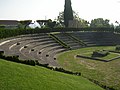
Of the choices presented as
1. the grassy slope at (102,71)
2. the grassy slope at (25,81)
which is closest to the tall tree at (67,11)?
the grassy slope at (102,71)

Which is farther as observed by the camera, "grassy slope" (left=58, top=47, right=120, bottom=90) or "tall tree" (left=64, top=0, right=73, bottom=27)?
"tall tree" (left=64, top=0, right=73, bottom=27)

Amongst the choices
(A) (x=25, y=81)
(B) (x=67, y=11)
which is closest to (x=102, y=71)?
(A) (x=25, y=81)

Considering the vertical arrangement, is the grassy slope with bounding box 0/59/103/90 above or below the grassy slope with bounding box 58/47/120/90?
above

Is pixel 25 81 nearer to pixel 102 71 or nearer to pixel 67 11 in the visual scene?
pixel 102 71

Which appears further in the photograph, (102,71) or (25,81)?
(102,71)

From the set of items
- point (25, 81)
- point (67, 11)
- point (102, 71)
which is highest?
point (67, 11)

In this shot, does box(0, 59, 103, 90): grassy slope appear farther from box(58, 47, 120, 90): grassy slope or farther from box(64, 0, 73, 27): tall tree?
box(64, 0, 73, 27): tall tree

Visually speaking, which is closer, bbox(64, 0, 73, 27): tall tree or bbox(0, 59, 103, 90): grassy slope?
bbox(0, 59, 103, 90): grassy slope

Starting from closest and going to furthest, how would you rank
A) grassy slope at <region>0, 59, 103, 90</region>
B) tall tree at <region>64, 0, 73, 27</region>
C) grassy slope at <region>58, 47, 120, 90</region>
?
grassy slope at <region>0, 59, 103, 90</region>
grassy slope at <region>58, 47, 120, 90</region>
tall tree at <region>64, 0, 73, 27</region>

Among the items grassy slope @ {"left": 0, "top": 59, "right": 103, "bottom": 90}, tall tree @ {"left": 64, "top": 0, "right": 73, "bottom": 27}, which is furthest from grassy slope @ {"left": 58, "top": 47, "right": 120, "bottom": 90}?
tall tree @ {"left": 64, "top": 0, "right": 73, "bottom": 27}

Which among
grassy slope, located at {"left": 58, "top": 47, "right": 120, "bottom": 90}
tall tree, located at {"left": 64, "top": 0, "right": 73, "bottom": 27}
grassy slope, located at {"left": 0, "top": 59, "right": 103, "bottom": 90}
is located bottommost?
grassy slope, located at {"left": 58, "top": 47, "right": 120, "bottom": 90}

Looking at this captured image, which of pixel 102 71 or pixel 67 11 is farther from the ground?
pixel 67 11

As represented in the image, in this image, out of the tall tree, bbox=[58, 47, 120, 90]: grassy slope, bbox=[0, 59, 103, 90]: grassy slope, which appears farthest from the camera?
the tall tree

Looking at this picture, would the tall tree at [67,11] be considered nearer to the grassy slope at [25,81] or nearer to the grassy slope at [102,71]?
the grassy slope at [102,71]
